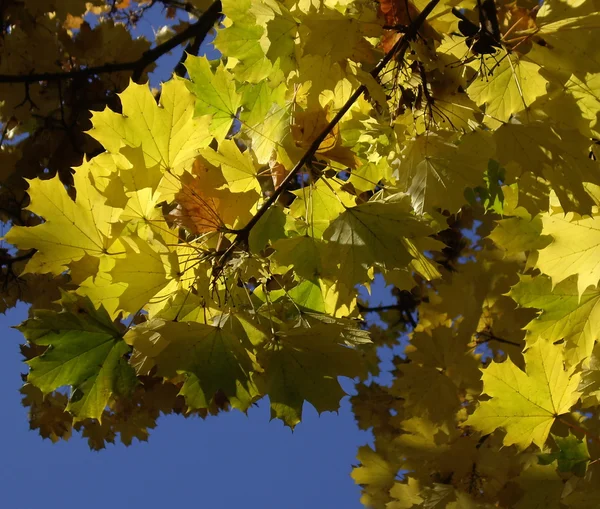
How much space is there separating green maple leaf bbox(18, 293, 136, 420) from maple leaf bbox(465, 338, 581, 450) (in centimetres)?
112

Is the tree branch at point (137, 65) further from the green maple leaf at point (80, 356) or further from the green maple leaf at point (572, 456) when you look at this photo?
the green maple leaf at point (572, 456)

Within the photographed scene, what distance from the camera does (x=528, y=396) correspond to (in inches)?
76.0

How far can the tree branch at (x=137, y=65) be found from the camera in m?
3.24

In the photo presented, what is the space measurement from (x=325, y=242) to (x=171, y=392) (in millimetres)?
2726

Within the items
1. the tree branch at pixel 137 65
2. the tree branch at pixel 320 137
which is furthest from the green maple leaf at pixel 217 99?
the tree branch at pixel 137 65

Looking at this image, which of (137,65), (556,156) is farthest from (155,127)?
(137,65)

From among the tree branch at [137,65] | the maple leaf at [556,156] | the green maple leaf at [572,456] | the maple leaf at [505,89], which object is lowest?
the green maple leaf at [572,456]

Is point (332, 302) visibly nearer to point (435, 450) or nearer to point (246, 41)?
point (246, 41)

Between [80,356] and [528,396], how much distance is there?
4.47ft

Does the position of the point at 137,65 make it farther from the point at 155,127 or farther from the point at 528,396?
the point at 528,396

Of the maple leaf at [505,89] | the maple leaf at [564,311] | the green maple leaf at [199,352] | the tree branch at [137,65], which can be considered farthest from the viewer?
the tree branch at [137,65]

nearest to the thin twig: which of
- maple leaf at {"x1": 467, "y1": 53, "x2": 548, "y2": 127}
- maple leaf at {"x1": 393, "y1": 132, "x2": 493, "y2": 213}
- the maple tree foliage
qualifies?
the maple tree foliage

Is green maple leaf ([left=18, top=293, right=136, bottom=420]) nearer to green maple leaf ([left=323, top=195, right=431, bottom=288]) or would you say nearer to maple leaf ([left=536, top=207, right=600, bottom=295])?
green maple leaf ([left=323, top=195, right=431, bottom=288])

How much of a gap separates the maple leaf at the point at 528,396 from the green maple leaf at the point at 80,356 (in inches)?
44.1
